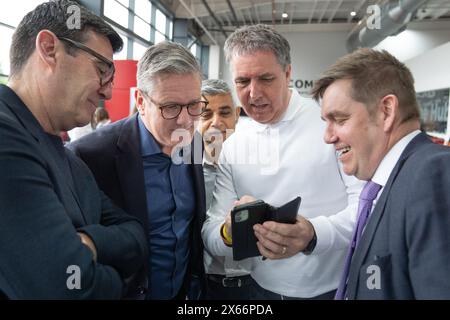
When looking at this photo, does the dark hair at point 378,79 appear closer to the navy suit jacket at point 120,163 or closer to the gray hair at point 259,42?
the gray hair at point 259,42

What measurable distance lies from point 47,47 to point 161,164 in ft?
2.22

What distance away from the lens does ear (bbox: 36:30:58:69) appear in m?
1.14

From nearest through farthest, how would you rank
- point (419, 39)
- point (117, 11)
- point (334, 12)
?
1. point (117, 11)
2. point (419, 39)
3. point (334, 12)

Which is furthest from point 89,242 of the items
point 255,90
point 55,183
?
point 255,90

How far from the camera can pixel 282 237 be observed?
138cm

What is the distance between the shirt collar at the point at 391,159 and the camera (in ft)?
3.98

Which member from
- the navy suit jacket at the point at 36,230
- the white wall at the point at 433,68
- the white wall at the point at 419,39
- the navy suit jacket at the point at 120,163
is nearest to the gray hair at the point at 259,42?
the navy suit jacket at the point at 120,163

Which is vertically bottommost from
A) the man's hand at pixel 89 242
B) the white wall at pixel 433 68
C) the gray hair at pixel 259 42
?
the man's hand at pixel 89 242

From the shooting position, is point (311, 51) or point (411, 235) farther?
point (311, 51)

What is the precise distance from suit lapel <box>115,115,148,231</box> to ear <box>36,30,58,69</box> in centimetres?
48

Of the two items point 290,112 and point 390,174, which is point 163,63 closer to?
point 290,112

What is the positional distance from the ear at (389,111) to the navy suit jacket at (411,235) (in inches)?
4.0
